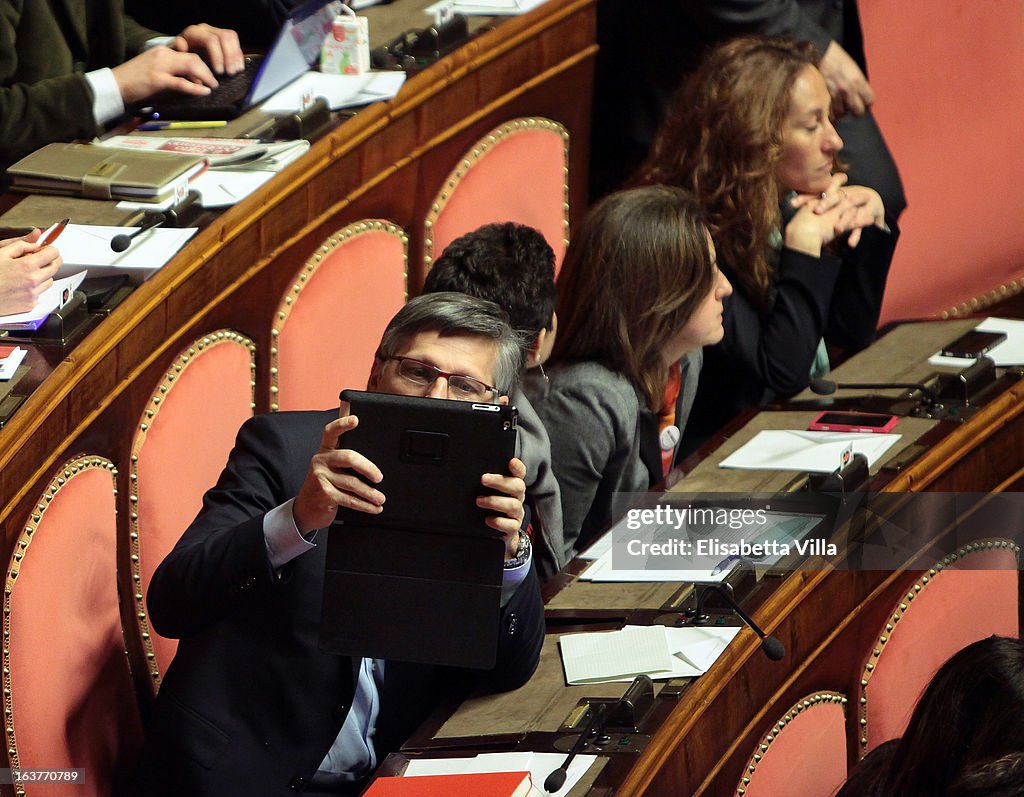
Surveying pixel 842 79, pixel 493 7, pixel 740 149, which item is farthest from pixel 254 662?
pixel 842 79

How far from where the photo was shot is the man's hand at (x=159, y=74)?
8.87 feet

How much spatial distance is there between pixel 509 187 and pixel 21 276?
133cm

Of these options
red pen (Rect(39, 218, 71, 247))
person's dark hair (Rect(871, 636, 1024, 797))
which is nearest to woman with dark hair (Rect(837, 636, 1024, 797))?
person's dark hair (Rect(871, 636, 1024, 797))

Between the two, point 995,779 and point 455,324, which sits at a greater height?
point 455,324

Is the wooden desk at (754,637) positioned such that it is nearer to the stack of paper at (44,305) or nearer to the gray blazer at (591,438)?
the gray blazer at (591,438)

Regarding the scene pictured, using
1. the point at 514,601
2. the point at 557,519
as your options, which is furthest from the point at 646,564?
the point at 514,601

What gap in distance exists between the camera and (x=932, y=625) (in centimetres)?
239

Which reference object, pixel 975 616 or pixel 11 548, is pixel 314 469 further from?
pixel 975 616

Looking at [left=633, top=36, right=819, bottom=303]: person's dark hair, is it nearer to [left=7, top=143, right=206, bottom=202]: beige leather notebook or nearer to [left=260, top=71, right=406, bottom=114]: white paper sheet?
[left=260, top=71, right=406, bottom=114]: white paper sheet

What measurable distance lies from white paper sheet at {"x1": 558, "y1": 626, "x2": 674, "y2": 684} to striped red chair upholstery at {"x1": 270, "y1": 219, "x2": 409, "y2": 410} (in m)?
0.74

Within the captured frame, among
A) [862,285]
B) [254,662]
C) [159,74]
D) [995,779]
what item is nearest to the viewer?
[995,779]

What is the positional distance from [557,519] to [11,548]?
81 cm

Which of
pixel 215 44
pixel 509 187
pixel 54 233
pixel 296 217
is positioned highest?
pixel 215 44

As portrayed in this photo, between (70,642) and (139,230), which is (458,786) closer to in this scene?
(70,642)
